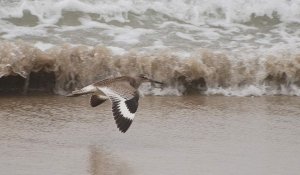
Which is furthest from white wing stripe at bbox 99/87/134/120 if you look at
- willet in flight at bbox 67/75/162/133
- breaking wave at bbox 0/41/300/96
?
breaking wave at bbox 0/41/300/96

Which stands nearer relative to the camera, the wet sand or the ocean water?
the wet sand

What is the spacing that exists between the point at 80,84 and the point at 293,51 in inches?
89.5

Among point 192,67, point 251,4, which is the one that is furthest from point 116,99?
point 251,4

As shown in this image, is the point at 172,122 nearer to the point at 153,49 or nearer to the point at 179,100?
the point at 179,100

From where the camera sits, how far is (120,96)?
5848mm

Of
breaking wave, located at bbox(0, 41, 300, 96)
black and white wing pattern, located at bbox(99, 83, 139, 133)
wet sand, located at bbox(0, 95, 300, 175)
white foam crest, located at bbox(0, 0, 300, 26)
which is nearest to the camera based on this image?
wet sand, located at bbox(0, 95, 300, 175)

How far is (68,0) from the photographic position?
9.38m

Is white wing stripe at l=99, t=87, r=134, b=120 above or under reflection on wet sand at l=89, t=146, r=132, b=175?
above

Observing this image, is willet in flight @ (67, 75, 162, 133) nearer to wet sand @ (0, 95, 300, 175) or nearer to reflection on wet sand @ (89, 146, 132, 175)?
wet sand @ (0, 95, 300, 175)

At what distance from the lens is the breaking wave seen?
7.16m

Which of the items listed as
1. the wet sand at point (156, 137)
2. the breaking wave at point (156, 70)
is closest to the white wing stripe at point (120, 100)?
the wet sand at point (156, 137)

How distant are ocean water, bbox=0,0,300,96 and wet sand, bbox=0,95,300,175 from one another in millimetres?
340

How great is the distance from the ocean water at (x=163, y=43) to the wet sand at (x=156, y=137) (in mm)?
340

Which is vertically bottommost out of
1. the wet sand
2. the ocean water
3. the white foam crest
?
the wet sand
